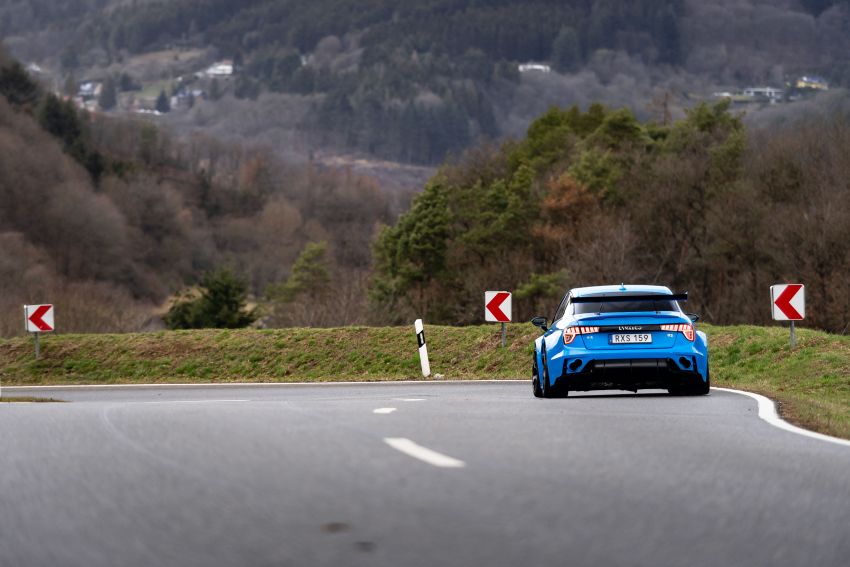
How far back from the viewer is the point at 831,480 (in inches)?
336

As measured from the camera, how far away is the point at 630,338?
1850cm

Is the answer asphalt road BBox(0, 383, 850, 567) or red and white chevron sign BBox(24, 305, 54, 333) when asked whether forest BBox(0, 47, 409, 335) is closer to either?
red and white chevron sign BBox(24, 305, 54, 333)

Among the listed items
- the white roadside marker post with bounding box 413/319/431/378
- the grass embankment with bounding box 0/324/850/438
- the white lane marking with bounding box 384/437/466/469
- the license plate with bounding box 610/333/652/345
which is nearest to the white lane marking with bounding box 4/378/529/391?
the white roadside marker post with bounding box 413/319/431/378

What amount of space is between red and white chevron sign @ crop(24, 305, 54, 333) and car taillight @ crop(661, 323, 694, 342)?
1955cm

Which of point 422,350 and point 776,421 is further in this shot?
point 422,350

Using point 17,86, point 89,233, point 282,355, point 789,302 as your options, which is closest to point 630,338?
point 789,302

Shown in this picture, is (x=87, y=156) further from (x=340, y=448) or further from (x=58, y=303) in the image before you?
(x=340, y=448)

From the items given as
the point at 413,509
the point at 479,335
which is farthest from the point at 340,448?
the point at 479,335

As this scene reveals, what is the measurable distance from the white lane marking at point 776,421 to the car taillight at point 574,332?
208 centimetres

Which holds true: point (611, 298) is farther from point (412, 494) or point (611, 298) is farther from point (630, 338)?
point (412, 494)

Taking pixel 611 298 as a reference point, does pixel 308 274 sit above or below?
below

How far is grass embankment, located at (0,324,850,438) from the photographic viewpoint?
107 feet

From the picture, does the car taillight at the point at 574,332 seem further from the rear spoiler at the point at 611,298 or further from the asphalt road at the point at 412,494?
the asphalt road at the point at 412,494

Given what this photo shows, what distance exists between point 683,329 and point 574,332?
1309 millimetres
